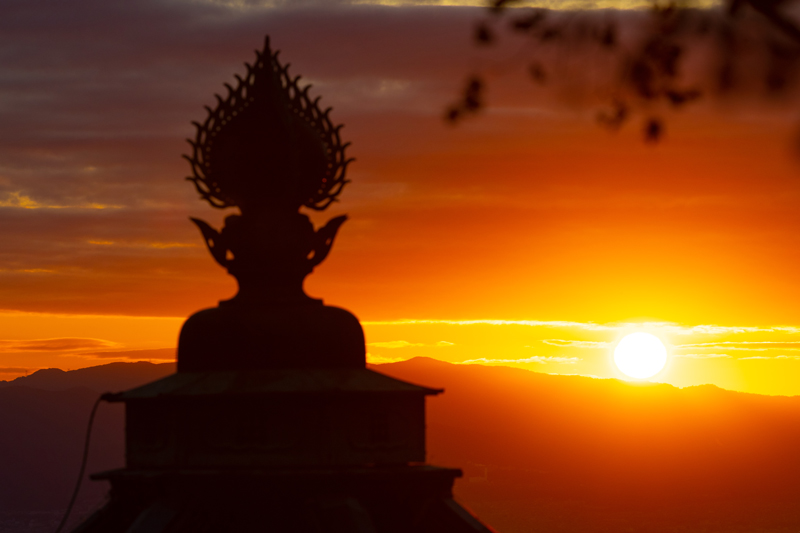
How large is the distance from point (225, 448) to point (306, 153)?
7071 mm

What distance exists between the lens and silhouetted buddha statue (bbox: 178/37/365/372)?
2456 centimetres

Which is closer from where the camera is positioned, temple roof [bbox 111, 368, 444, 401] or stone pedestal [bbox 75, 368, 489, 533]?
stone pedestal [bbox 75, 368, 489, 533]

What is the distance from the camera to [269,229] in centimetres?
2556

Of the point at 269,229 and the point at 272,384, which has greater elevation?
the point at 269,229

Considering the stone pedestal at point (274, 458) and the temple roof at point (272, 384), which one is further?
the temple roof at point (272, 384)

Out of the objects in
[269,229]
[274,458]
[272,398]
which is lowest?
[274,458]

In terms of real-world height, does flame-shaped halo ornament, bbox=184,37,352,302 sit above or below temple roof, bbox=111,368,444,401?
above

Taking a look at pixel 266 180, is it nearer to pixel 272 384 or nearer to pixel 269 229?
pixel 269 229

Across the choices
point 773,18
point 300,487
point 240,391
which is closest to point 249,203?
point 240,391

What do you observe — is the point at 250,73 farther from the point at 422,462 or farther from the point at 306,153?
the point at 422,462

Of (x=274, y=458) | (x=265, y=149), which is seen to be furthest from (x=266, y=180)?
(x=274, y=458)

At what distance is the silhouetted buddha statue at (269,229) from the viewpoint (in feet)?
80.6

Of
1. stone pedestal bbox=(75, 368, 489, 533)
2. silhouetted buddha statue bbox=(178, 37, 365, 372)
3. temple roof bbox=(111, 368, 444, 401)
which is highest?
silhouetted buddha statue bbox=(178, 37, 365, 372)

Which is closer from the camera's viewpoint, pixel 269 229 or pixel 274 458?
pixel 274 458
